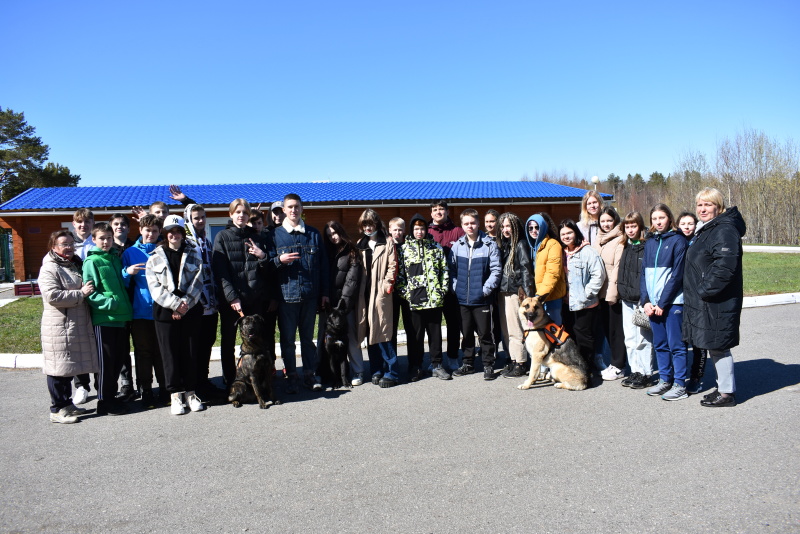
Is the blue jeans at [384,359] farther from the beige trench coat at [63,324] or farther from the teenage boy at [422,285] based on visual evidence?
the beige trench coat at [63,324]

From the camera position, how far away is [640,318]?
5746mm

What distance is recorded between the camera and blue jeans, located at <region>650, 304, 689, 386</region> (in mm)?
5418

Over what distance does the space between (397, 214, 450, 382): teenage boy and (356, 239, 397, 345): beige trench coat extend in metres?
0.22

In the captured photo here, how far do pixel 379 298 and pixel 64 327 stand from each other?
130 inches

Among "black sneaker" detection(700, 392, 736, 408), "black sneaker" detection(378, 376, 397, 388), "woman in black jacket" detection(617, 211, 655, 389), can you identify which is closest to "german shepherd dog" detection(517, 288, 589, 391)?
"woman in black jacket" detection(617, 211, 655, 389)

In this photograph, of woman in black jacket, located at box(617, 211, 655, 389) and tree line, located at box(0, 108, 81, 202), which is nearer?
woman in black jacket, located at box(617, 211, 655, 389)

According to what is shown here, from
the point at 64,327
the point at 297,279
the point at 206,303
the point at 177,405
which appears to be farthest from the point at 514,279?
the point at 64,327

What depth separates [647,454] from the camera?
405 cm

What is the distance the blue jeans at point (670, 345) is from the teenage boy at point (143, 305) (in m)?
5.45

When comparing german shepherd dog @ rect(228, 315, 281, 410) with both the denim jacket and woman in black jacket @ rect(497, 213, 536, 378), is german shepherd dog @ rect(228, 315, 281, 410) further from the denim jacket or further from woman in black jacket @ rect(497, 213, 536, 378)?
woman in black jacket @ rect(497, 213, 536, 378)

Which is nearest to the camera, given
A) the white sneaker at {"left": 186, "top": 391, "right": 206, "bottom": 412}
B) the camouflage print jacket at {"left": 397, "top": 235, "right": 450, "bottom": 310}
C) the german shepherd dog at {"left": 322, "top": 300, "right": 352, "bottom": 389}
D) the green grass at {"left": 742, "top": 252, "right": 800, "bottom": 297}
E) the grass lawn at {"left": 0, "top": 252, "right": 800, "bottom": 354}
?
the white sneaker at {"left": 186, "top": 391, "right": 206, "bottom": 412}

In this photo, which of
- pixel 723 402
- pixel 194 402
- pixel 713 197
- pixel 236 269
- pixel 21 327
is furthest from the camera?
pixel 21 327

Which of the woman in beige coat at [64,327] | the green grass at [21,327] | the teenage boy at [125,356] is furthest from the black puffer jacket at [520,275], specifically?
the green grass at [21,327]

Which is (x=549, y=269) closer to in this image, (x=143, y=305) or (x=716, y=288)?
(x=716, y=288)
